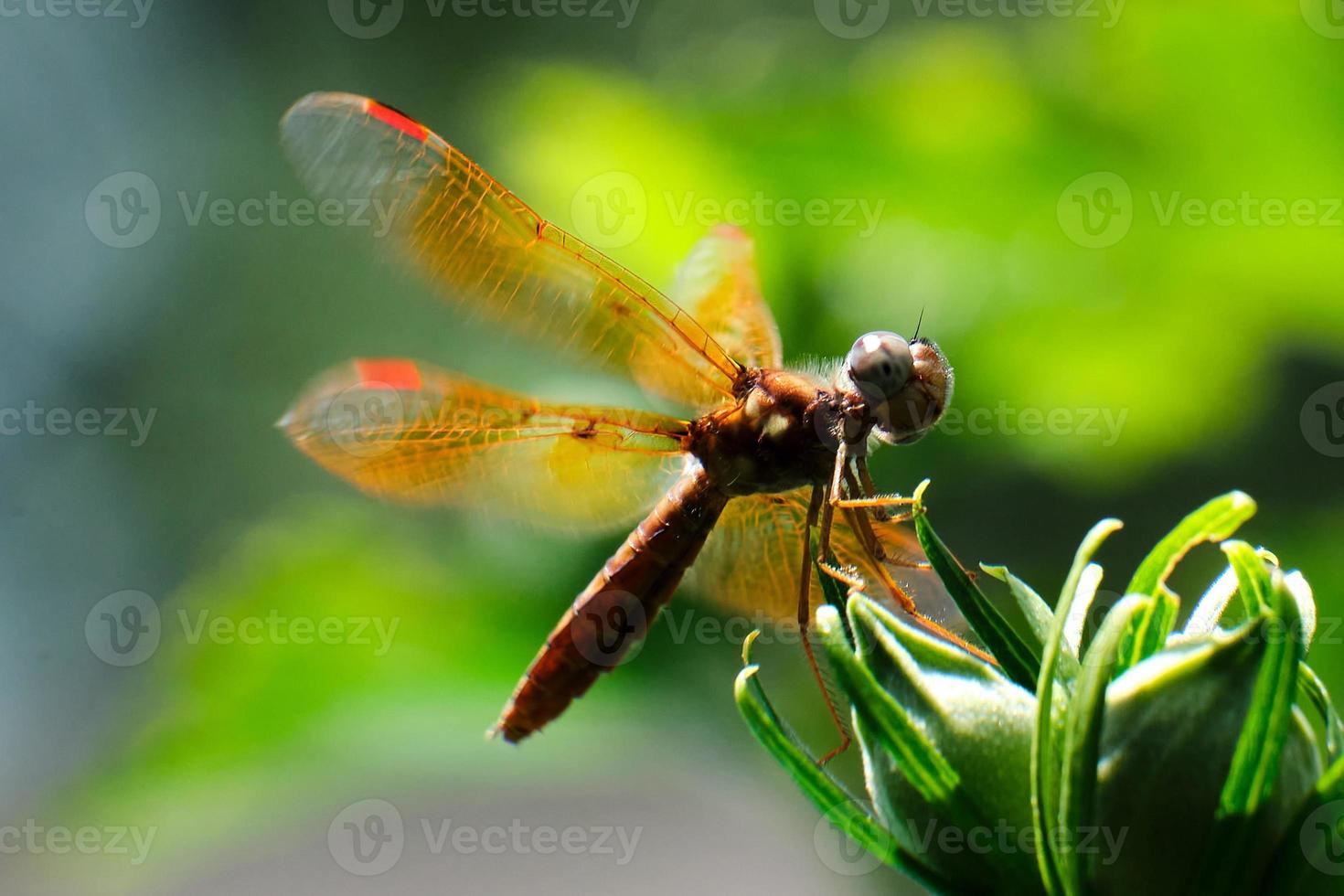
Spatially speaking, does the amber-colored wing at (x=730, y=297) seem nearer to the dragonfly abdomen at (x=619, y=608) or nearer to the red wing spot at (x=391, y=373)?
the dragonfly abdomen at (x=619, y=608)

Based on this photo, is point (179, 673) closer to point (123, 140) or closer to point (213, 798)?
point (213, 798)

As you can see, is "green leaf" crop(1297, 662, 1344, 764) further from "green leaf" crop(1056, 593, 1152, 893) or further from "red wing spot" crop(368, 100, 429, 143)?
"red wing spot" crop(368, 100, 429, 143)

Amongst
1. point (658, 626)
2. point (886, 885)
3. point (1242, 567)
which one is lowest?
point (886, 885)

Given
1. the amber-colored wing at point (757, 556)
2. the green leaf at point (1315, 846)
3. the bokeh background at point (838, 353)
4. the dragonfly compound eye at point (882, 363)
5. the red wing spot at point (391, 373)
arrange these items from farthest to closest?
1. the bokeh background at point (838, 353)
2. the amber-colored wing at point (757, 556)
3. the red wing spot at point (391, 373)
4. the dragonfly compound eye at point (882, 363)
5. the green leaf at point (1315, 846)

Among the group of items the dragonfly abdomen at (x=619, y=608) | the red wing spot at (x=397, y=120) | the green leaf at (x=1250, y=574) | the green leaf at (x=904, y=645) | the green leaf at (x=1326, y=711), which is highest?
the green leaf at (x=1250, y=574)

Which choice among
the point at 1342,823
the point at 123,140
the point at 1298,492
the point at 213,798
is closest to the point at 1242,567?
the point at 1342,823

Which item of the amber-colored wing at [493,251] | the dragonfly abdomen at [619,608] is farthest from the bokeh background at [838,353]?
the dragonfly abdomen at [619,608]

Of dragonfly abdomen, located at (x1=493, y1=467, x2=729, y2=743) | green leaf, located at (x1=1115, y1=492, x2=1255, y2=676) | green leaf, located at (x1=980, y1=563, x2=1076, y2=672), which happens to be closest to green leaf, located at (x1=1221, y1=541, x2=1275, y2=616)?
green leaf, located at (x1=1115, y1=492, x2=1255, y2=676)

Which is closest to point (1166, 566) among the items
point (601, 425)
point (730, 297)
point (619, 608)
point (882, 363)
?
point (882, 363)
